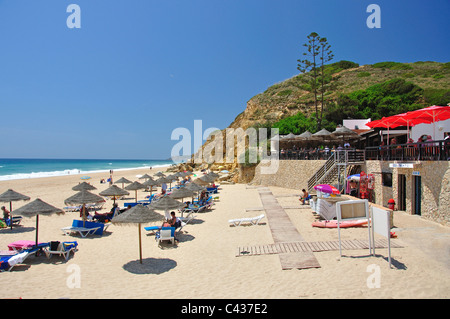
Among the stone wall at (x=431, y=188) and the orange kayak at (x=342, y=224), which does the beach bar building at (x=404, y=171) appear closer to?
the stone wall at (x=431, y=188)

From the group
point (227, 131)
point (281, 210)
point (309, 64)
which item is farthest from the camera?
point (227, 131)

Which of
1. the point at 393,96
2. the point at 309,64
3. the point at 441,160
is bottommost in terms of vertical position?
the point at 441,160

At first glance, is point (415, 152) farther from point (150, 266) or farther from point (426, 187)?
point (150, 266)

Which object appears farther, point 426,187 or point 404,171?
point 404,171

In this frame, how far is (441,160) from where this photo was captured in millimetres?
9547

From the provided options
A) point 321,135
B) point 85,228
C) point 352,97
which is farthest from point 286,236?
point 352,97

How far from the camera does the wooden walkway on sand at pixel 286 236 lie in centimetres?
655

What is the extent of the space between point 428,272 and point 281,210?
25.4 ft

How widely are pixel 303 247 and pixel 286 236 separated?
1.26 metres

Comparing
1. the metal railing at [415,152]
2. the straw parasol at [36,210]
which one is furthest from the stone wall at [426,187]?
the straw parasol at [36,210]

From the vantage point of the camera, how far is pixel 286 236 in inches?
353

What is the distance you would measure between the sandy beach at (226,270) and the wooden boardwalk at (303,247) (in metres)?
0.27
